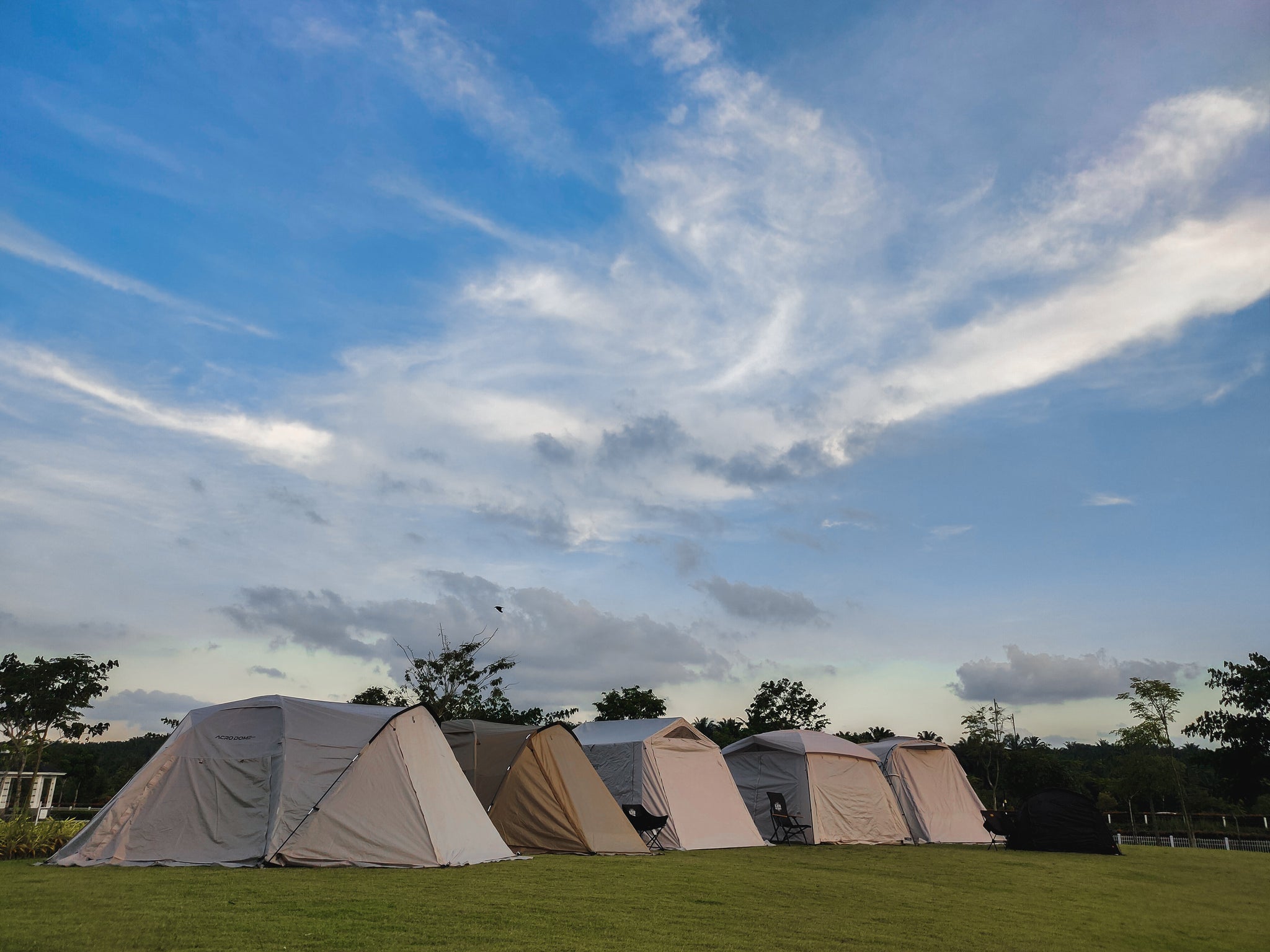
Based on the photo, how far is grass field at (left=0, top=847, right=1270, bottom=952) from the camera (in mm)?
5875

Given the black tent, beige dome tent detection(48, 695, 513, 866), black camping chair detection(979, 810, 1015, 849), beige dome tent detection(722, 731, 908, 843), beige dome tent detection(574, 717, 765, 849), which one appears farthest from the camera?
beige dome tent detection(722, 731, 908, 843)

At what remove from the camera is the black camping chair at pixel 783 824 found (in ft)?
62.5

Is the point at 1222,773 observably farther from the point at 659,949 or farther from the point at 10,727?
the point at 10,727

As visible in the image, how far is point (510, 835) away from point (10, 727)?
22238 mm

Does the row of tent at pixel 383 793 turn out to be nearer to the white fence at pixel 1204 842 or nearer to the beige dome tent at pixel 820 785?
the beige dome tent at pixel 820 785

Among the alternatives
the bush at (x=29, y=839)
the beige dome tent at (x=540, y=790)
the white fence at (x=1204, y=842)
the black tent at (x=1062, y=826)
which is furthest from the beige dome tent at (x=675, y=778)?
the white fence at (x=1204, y=842)

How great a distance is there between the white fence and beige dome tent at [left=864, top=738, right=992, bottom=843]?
9013 millimetres

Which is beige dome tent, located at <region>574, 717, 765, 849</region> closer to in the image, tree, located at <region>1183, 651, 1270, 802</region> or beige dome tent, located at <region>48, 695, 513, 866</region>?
beige dome tent, located at <region>48, 695, 513, 866</region>

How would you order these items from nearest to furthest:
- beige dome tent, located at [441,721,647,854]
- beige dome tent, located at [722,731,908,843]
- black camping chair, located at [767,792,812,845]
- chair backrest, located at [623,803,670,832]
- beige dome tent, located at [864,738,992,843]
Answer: beige dome tent, located at [441,721,647,854] → chair backrest, located at [623,803,670,832] → black camping chair, located at [767,792,812,845] → beige dome tent, located at [722,731,908,843] → beige dome tent, located at [864,738,992,843]

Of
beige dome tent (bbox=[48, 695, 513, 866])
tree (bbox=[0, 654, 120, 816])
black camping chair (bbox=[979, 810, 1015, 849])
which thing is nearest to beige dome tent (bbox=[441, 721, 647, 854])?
beige dome tent (bbox=[48, 695, 513, 866])

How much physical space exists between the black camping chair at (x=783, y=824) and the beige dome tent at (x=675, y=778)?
1.22 m

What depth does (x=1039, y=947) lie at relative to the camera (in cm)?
664

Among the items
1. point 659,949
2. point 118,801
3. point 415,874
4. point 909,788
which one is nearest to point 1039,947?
point 659,949

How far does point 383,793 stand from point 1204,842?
34.5m
